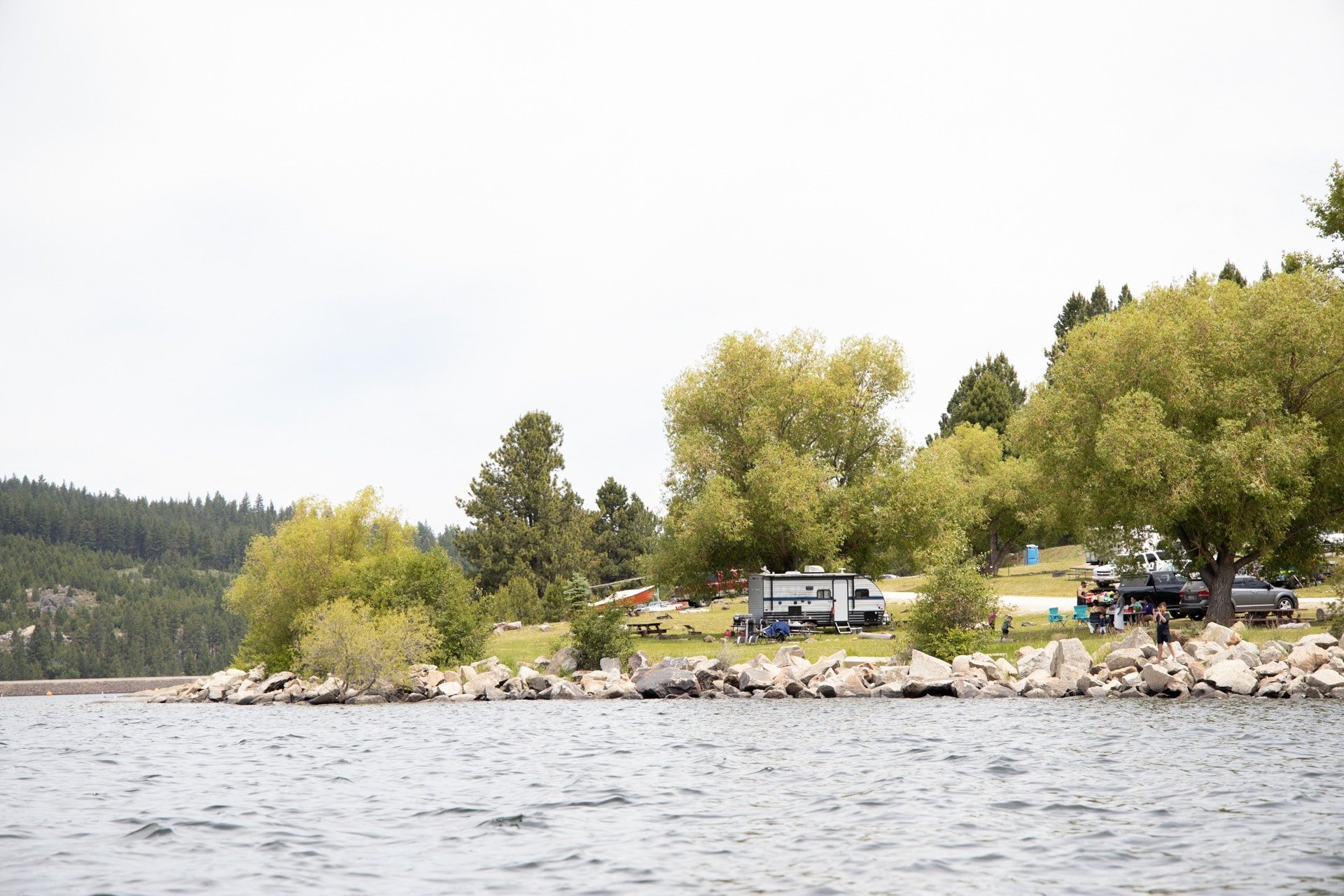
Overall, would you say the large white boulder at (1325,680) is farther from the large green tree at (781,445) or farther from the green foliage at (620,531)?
the green foliage at (620,531)

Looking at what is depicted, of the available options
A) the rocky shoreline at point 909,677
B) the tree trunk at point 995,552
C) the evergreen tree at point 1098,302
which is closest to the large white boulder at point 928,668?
the rocky shoreline at point 909,677

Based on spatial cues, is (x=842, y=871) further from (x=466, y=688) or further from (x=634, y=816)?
(x=466, y=688)

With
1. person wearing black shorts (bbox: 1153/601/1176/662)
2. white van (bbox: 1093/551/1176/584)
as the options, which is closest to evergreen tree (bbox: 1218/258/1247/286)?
white van (bbox: 1093/551/1176/584)

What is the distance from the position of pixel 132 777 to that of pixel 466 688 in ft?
68.5

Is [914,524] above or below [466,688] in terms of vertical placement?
above

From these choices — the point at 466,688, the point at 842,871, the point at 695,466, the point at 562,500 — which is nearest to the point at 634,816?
the point at 842,871

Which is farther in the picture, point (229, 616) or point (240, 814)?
point (229, 616)

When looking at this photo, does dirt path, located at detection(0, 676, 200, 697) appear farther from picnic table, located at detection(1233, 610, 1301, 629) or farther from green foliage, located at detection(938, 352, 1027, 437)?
green foliage, located at detection(938, 352, 1027, 437)

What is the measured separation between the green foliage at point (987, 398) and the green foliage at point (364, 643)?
68291 millimetres

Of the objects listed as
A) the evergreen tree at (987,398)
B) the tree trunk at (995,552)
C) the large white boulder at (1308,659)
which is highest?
the evergreen tree at (987,398)

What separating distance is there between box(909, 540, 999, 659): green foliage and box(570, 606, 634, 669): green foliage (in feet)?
38.8

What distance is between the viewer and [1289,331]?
38.7 meters

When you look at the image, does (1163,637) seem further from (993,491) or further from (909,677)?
(993,491)

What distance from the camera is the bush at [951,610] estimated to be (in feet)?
129
